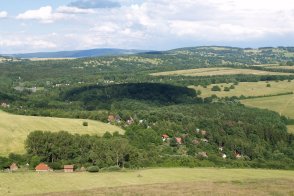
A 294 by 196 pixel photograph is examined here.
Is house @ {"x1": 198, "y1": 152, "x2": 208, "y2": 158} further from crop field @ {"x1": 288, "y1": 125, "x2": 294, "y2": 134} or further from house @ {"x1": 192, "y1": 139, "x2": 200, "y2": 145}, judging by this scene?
crop field @ {"x1": 288, "y1": 125, "x2": 294, "y2": 134}

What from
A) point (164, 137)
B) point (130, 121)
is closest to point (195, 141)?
point (164, 137)

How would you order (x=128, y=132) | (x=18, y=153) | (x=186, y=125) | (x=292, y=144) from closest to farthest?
(x=18, y=153), (x=128, y=132), (x=292, y=144), (x=186, y=125)

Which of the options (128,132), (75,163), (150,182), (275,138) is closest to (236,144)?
(275,138)

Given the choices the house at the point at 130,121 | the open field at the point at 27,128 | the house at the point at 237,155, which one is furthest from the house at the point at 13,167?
the house at the point at 130,121

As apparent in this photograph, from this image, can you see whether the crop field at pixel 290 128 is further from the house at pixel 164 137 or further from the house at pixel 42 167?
the house at pixel 42 167

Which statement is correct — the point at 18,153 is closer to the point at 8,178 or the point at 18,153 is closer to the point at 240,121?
the point at 8,178

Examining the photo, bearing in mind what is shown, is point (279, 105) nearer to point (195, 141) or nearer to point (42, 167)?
point (195, 141)
